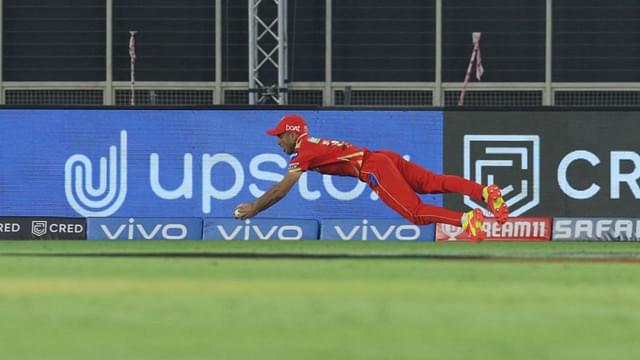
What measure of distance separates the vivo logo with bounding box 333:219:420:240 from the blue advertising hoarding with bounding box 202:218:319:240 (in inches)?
16.0

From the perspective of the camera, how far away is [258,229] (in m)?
21.3

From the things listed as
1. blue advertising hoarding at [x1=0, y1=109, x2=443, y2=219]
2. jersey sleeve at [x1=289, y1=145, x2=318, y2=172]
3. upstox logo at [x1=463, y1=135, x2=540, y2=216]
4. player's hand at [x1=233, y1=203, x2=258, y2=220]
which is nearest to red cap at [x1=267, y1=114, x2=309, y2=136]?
jersey sleeve at [x1=289, y1=145, x2=318, y2=172]

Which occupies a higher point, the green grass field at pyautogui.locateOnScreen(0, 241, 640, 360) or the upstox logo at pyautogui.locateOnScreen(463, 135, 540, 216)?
the upstox logo at pyautogui.locateOnScreen(463, 135, 540, 216)

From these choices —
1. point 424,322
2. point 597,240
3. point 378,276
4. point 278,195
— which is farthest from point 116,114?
point 424,322

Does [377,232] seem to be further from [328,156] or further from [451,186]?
[451,186]

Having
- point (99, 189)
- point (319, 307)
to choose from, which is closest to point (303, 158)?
point (99, 189)

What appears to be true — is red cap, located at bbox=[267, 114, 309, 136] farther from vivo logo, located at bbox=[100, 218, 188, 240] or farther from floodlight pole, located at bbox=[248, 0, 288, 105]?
floodlight pole, located at bbox=[248, 0, 288, 105]

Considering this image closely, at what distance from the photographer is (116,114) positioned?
21578 mm

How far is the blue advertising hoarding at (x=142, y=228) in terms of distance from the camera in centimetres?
2122

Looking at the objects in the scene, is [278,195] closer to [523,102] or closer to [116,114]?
[116,114]

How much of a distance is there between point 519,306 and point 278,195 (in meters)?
7.96

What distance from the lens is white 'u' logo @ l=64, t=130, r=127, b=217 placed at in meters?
21.4

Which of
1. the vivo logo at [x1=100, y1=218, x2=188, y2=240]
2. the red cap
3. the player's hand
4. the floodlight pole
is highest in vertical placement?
the floodlight pole

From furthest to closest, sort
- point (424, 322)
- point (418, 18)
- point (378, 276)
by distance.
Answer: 1. point (418, 18)
2. point (378, 276)
3. point (424, 322)
